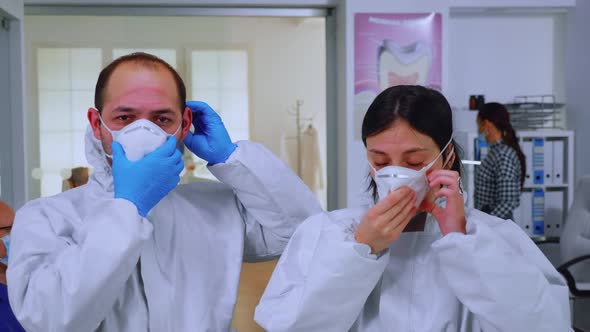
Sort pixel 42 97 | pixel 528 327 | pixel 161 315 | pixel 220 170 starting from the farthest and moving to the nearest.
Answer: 1. pixel 42 97
2. pixel 220 170
3. pixel 161 315
4. pixel 528 327

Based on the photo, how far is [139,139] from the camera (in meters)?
1.26

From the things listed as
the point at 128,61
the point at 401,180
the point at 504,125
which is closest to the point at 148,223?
the point at 128,61

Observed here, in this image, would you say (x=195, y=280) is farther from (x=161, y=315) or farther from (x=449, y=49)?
(x=449, y=49)

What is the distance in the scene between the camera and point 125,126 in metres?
1.32

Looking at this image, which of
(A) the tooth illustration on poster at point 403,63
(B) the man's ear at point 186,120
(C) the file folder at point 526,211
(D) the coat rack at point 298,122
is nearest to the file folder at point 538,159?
(C) the file folder at point 526,211

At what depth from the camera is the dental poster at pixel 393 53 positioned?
4.48 metres

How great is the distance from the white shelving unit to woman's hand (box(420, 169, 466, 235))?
345 centimetres

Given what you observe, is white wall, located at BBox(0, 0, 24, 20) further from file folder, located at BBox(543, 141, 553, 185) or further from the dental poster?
file folder, located at BBox(543, 141, 553, 185)

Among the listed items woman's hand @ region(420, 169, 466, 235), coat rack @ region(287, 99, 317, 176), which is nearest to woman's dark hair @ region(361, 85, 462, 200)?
woman's hand @ region(420, 169, 466, 235)

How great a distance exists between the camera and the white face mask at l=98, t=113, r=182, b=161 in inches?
49.6

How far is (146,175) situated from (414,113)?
1.84ft

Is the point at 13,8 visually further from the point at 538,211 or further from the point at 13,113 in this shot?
the point at 538,211

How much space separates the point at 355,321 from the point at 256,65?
3.58 m

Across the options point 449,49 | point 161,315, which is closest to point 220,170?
point 161,315
